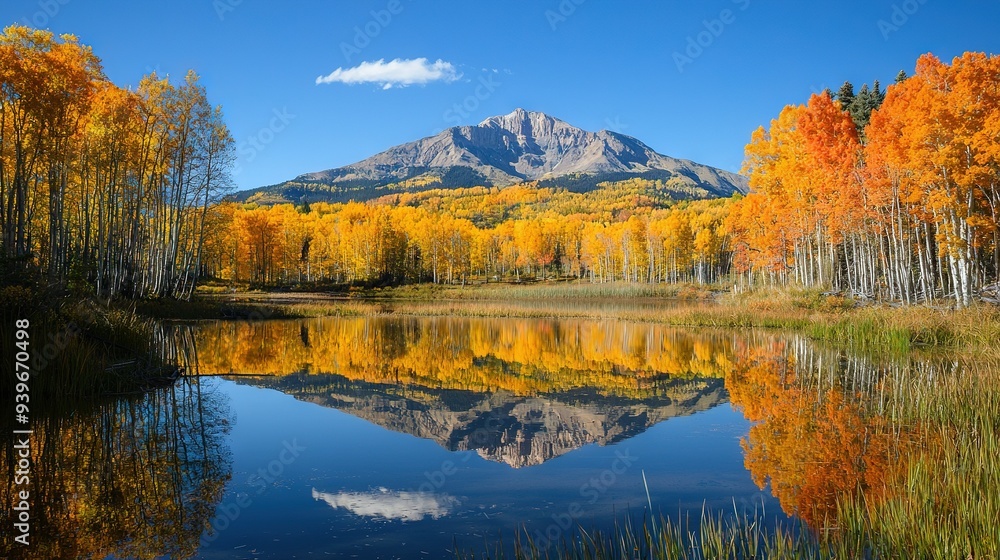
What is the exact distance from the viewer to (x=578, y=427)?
32.2 feet

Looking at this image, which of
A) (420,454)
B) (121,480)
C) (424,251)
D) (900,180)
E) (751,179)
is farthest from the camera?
(424,251)

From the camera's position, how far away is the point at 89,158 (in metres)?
23.8

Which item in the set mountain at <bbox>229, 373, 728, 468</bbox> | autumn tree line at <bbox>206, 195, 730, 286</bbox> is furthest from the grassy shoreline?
autumn tree line at <bbox>206, 195, 730, 286</bbox>

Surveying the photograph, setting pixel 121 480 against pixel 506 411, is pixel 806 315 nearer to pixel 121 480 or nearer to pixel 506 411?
pixel 506 411

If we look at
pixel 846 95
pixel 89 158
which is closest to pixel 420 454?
pixel 89 158

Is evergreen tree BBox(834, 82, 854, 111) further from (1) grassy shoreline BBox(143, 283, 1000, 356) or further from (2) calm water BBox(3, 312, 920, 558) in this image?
(2) calm water BBox(3, 312, 920, 558)

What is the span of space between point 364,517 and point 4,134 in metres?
21.0

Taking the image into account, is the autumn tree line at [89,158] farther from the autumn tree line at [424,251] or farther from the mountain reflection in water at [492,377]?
the autumn tree line at [424,251]

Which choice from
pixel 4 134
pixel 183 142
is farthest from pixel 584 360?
pixel 183 142

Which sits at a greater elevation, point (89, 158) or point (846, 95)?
point (846, 95)

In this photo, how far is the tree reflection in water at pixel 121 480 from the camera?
504cm

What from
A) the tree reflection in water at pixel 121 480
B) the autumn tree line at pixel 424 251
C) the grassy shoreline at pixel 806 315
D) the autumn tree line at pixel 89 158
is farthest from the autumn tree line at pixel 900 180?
the autumn tree line at pixel 424 251

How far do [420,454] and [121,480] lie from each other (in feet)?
11.3

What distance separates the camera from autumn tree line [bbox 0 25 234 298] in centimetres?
1791
